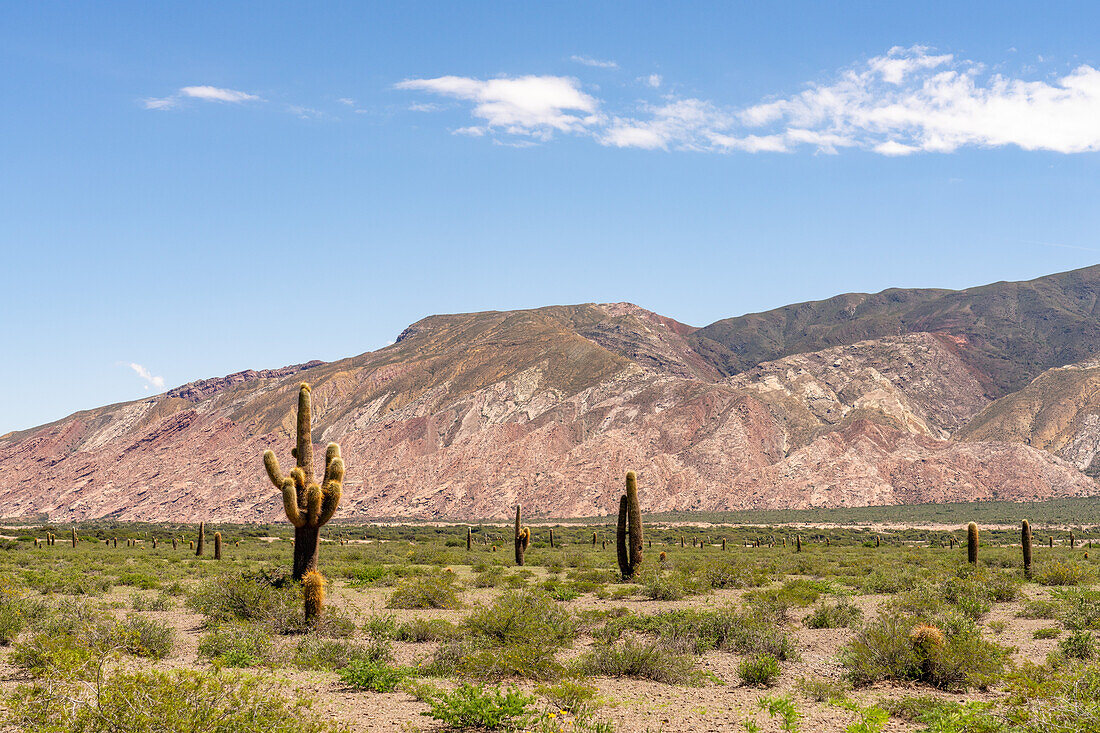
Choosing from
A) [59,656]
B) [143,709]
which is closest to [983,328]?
[59,656]

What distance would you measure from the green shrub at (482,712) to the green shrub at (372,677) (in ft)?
5.67

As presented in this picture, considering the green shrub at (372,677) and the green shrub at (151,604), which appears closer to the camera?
the green shrub at (372,677)

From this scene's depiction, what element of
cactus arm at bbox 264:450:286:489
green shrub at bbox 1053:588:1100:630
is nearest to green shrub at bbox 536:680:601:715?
cactus arm at bbox 264:450:286:489

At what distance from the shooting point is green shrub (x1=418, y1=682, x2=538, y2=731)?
9.40m

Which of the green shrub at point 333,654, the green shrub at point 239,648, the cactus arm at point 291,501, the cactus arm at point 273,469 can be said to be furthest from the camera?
the cactus arm at point 273,469

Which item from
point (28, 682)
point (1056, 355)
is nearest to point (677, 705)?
point (28, 682)

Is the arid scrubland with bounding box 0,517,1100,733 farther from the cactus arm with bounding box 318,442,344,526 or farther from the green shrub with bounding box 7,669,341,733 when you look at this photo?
the cactus arm with bounding box 318,442,344,526

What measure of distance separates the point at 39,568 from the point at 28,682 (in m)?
22.5

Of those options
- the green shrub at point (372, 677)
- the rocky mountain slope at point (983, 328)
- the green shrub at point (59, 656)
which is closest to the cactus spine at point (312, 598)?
A: the green shrub at point (59, 656)

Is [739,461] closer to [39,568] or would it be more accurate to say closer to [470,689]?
[39,568]

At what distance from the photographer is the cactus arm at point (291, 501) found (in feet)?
56.8

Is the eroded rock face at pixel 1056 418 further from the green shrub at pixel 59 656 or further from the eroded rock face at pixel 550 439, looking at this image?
the green shrub at pixel 59 656

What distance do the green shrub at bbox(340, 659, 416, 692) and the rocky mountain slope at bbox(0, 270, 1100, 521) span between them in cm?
8553

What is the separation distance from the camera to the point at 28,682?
11.2 meters
